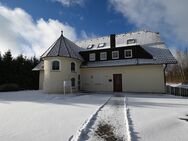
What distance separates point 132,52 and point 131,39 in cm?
340

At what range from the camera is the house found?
19.8 m

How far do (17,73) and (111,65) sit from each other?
17.9 m

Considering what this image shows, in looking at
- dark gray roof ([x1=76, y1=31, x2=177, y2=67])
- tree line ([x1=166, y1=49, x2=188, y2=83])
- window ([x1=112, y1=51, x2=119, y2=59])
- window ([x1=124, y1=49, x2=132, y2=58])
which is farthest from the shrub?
tree line ([x1=166, y1=49, x2=188, y2=83])

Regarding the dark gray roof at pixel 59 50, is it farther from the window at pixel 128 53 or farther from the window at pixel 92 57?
the window at pixel 128 53

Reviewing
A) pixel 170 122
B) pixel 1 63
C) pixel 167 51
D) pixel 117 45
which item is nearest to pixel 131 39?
pixel 117 45

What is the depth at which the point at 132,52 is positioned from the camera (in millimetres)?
21828

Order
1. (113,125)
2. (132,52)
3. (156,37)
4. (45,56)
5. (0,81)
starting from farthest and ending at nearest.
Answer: (0,81)
(156,37)
(132,52)
(45,56)
(113,125)

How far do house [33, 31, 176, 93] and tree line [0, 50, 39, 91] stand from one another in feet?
22.7

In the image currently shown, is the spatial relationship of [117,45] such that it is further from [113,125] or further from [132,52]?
[113,125]

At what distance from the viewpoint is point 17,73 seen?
30344mm

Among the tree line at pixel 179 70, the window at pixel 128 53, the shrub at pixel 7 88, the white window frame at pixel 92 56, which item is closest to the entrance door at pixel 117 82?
the window at pixel 128 53

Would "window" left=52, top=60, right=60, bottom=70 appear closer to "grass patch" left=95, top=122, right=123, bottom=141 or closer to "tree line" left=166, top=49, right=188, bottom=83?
"grass patch" left=95, top=122, right=123, bottom=141

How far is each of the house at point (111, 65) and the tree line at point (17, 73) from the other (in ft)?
22.7

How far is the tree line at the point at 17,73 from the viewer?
2864 cm
